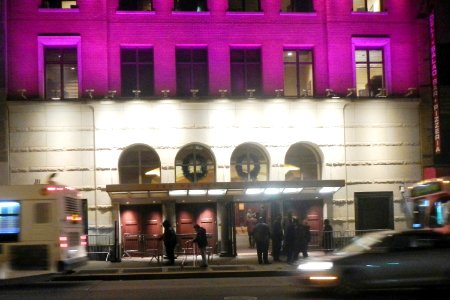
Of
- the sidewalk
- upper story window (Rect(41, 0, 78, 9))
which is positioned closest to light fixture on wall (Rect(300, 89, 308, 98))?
the sidewalk

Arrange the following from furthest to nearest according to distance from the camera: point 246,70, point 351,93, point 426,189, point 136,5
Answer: point 246,70, point 136,5, point 351,93, point 426,189

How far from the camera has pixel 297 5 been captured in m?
31.7

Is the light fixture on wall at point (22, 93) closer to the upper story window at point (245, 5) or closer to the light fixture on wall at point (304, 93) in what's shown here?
the upper story window at point (245, 5)

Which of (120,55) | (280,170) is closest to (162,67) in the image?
(120,55)

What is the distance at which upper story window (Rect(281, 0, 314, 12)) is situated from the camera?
104 ft

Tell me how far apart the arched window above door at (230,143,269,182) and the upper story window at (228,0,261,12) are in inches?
244

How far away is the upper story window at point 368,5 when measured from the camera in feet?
105

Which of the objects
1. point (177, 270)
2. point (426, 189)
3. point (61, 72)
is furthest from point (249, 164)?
point (426, 189)

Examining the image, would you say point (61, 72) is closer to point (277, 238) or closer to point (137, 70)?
point (137, 70)

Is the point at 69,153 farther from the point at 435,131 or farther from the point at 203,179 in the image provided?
the point at 435,131

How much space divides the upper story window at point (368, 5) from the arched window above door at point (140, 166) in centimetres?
1148

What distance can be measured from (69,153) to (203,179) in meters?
5.83

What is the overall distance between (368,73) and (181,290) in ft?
56.1

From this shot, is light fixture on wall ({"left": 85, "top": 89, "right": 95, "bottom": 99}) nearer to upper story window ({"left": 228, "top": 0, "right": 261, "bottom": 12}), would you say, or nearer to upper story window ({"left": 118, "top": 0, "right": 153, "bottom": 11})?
upper story window ({"left": 118, "top": 0, "right": 153, "bottom": 11})
